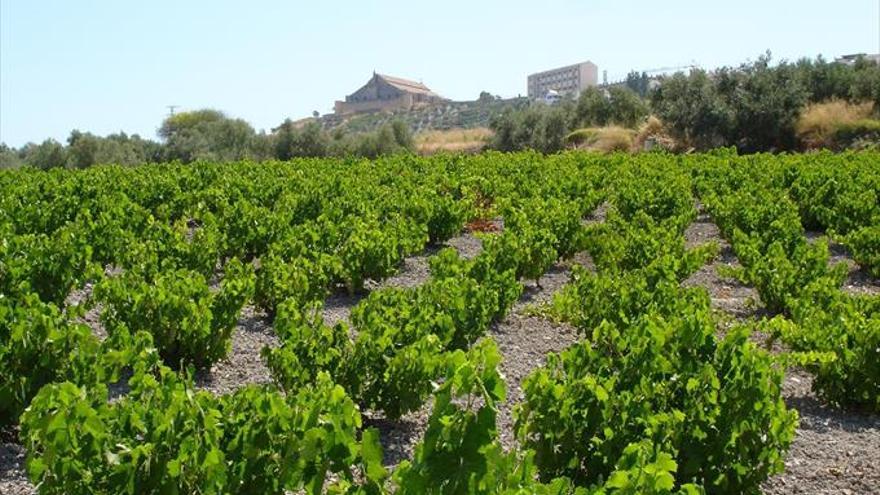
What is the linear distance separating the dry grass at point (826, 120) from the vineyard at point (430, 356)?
82.7 ft

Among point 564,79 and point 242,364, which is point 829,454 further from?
point 564,79

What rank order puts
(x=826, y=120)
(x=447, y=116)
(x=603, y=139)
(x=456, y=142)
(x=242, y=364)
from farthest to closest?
(x=447, y=116) → (x=456, y=142) → (x=603, y=139) → (x=826, y=120) → (x=242, y=364)

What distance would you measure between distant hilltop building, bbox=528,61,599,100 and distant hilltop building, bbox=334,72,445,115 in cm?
2259

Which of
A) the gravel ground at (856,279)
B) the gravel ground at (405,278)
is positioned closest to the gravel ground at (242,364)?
the gravel ground at (405,278)

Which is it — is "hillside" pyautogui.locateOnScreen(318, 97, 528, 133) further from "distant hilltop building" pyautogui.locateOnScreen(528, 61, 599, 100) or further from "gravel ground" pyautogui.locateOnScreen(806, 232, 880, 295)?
"gravel ground" pyautogui.locateOnScreen(806, 232, 880, 295)

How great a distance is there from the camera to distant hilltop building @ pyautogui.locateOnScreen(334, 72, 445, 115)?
482 ft

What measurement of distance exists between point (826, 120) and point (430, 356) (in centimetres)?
3748

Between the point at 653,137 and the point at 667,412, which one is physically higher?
the point at 653,137

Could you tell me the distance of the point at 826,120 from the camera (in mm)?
38938

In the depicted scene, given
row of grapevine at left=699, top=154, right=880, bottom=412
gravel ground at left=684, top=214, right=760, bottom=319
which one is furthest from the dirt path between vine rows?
gravel ground at left=684, top=214, right=760, bottom=319

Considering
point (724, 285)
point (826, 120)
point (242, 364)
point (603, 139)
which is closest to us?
point (242, 364)

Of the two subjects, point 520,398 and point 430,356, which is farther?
point 520,398

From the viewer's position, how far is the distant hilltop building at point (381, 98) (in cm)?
14688

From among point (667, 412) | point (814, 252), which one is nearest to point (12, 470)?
point (667, 412)
